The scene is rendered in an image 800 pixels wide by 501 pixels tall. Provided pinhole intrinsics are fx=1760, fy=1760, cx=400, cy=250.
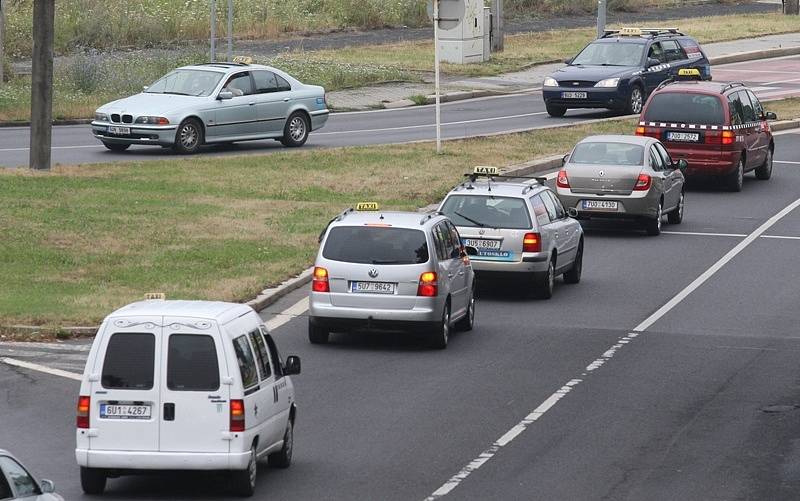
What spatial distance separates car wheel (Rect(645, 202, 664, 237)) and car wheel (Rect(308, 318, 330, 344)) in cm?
995

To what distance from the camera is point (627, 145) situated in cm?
2827

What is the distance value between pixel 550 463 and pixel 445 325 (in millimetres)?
5231

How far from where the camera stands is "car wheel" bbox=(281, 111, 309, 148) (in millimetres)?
35875

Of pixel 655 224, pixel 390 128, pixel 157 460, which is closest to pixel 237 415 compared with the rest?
pixel 157 460

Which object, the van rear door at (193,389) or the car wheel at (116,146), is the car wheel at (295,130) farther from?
the van rear door at (193,389)

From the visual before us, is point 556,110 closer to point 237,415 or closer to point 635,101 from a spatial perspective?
point 635,101

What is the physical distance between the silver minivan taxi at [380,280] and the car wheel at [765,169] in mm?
17087

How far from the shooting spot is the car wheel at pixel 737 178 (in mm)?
32906

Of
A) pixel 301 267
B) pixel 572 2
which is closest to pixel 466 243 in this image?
pixel 301 267

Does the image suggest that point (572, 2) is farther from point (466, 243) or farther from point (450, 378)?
point (450, 378)

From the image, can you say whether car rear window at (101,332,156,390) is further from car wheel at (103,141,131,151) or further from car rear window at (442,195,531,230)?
car wheel at (103,141,131,151)

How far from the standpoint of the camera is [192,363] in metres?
12.5

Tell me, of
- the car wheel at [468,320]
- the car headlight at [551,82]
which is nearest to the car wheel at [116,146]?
the car headlight at [551,82]

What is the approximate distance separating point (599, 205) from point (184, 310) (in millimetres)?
15577
